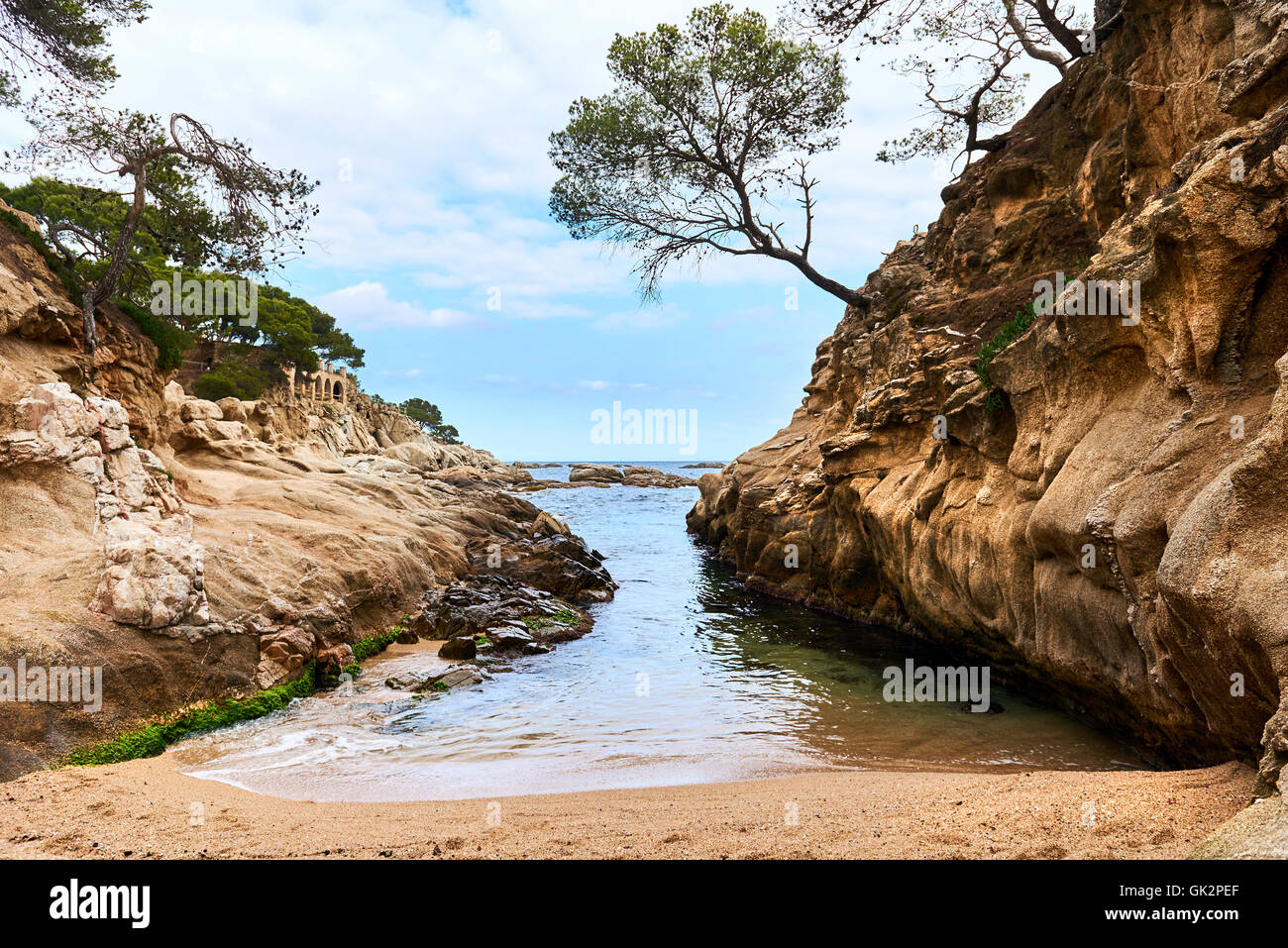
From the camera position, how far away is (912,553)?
48.5 feet

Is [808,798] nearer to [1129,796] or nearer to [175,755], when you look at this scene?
[1129,796]

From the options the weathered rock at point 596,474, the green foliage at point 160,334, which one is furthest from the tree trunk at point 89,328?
the weathered rock at point 596,474

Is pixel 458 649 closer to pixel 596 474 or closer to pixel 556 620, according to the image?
pixel 556 620

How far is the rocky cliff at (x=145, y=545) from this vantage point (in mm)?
9078

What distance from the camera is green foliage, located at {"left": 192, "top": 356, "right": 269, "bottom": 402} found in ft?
161

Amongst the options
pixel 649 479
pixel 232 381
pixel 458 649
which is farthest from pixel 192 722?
pixel 649 479

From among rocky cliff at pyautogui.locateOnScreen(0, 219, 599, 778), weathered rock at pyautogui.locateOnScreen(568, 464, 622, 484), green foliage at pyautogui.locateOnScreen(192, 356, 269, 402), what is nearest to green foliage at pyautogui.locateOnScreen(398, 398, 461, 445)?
weathered rock at pyautogui.locateOnScreen(568, 464, 622, 484)

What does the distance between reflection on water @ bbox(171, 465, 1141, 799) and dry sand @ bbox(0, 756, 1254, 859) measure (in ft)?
3.18

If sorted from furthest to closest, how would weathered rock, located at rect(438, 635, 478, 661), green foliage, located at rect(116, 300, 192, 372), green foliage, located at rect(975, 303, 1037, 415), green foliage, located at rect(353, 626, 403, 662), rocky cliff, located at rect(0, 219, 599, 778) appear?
green foliage, located at rect(116, 300, 192, 372), weathered rock, located at rect(438, 635, 478, 661), green foliage, located at rect(353, 626, 403, 662), green foliage, located at rect(975, 303, 1037, 415), rocky cliff, located at rect(0, 219, 599, 778)

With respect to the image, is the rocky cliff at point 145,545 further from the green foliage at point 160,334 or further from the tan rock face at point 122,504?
the green foliage at point 160,334

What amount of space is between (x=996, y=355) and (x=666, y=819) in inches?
383

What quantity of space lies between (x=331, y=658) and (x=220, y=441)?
10527 mm

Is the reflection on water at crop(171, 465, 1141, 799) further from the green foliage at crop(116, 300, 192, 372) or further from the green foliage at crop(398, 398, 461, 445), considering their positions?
the green foliage at crop(398, 398, 461, 445)

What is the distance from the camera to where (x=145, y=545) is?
10.4 meters
